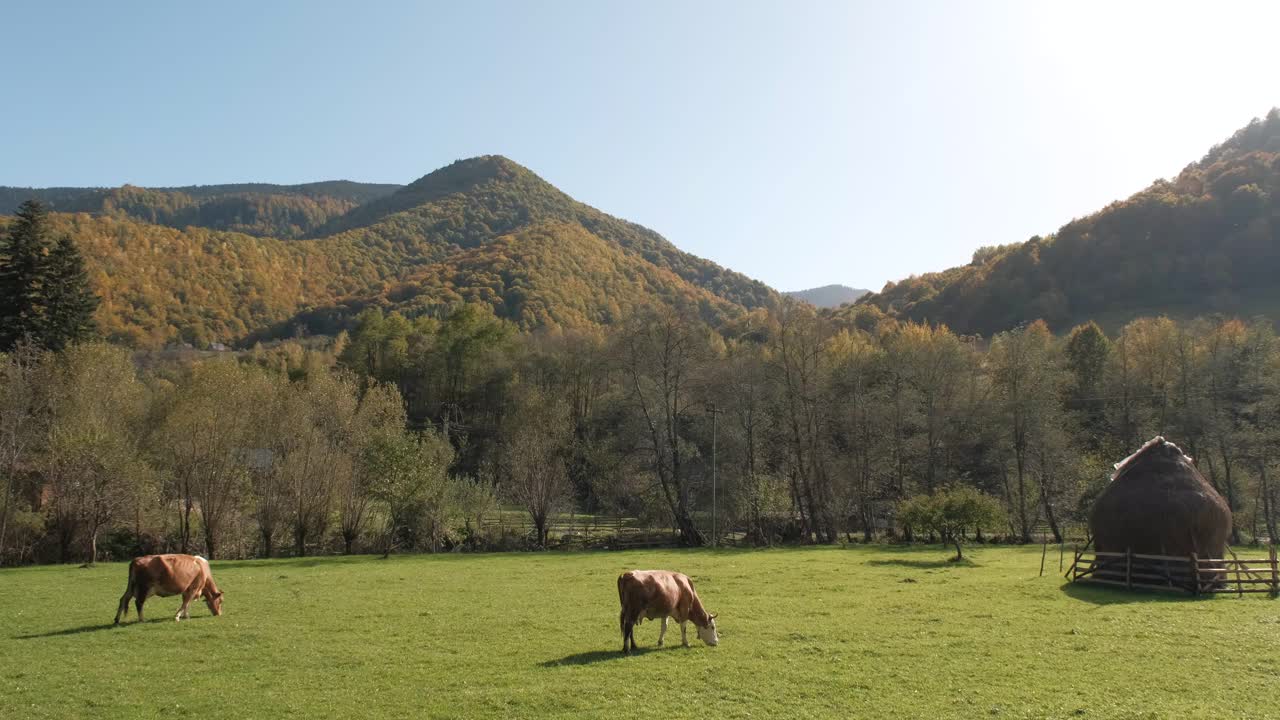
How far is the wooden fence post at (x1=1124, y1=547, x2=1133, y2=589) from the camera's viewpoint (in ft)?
86.4

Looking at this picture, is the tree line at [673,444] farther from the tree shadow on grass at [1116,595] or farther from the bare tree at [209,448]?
the tree shadow on grass at [1116,595]

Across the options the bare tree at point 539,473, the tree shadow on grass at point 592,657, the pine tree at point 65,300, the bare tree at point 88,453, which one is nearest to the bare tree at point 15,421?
the bare tree at point 88,453

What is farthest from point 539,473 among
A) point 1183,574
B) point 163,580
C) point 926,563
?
point 1183,574

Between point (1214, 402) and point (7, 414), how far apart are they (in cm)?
7966

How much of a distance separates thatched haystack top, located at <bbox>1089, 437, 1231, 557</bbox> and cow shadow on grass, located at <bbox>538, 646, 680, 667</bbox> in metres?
21.6

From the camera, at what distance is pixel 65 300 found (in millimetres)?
50062

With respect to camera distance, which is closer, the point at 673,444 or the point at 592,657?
the point at 592,657

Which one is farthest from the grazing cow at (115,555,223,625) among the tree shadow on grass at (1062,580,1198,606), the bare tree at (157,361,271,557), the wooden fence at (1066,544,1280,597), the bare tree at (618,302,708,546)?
the bare tree at (618,302,708,546)

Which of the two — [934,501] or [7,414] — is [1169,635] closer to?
[934,501]

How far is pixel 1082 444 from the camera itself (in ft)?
198

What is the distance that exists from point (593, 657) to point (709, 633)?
286 centimetres

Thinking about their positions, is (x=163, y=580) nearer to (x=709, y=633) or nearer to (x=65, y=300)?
(x=709, y=633)

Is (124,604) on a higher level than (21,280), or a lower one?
lower

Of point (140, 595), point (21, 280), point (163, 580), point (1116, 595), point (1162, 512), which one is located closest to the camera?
point (140, 595)
